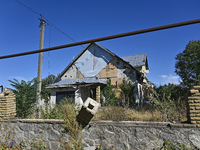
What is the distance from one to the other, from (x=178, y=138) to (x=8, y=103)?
19.3 ft

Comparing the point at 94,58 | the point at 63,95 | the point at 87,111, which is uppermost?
the point at 94,58

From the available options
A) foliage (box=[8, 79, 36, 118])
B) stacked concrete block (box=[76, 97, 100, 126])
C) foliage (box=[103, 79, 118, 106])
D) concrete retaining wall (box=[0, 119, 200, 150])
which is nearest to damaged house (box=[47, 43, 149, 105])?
foliage (box=[103, 79, 118, 106])

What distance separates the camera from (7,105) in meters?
5.90

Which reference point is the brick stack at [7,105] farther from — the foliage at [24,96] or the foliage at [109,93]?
the foliage at [109,93]

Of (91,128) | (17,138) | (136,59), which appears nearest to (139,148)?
(91,128)

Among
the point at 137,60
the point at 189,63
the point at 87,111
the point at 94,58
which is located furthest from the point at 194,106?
the point at 137,60

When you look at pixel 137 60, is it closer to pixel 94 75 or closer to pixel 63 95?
pixel 94 75

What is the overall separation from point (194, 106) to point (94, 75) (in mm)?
12581

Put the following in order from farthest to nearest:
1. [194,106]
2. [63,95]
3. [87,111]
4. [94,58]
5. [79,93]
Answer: [94,58] < [63,95] < [79,93] < [87,111] < [194,106]

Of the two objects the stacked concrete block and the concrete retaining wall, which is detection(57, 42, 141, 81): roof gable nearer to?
the concrete retaining wall

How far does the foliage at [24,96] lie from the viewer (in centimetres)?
659

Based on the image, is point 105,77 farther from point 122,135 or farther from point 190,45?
point 122,135

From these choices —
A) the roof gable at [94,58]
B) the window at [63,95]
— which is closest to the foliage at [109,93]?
the roof gable at [94,58]

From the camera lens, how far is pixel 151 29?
2656 mm
